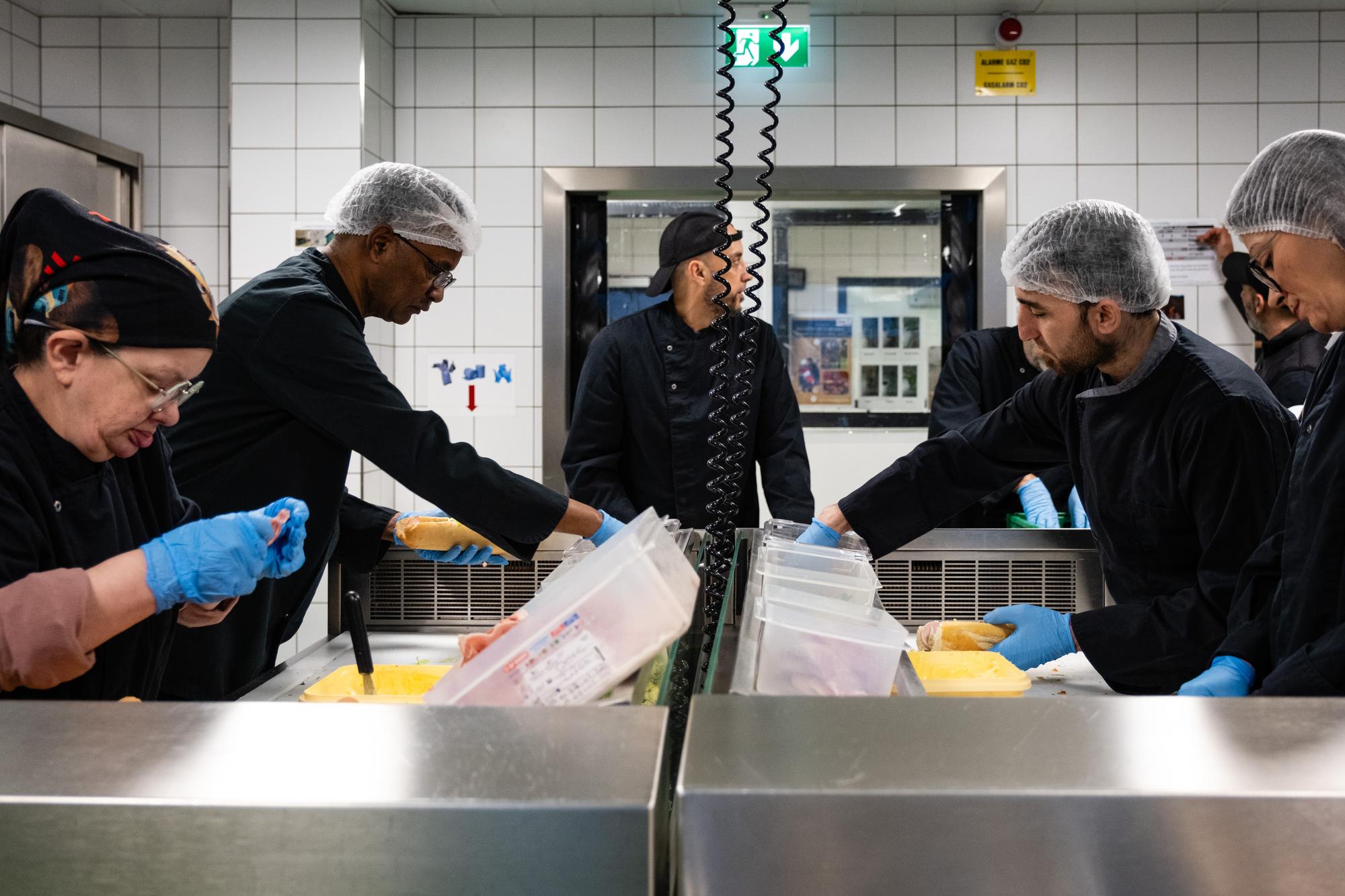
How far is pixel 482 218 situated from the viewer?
4.30 meters

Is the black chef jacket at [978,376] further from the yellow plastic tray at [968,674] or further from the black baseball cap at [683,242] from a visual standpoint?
the yellow plastic tray at [968,674]

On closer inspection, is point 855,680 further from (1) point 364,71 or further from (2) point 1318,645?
(1) point 364,71

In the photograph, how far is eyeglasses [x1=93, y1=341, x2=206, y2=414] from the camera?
1170 mm

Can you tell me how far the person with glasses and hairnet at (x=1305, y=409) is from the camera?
1389mm

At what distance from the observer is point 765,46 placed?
420cm

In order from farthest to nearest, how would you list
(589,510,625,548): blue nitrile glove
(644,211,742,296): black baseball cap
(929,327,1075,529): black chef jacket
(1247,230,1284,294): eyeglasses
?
1. (929,327,1075,529): black chef jacket
2. (644,211,742,296): black baseball cap
3. (589,510,625,548): blue nitrile glove
4. (1247,230,1284,294): eyeglasses

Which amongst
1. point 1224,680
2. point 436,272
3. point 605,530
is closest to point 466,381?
point 436,272

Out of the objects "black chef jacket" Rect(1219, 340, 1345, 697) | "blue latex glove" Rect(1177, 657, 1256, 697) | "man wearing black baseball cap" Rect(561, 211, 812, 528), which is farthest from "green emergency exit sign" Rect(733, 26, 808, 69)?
"blue latex glove" Rect(1177, 657, 1256, 697)

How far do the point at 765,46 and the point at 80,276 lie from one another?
356 cm

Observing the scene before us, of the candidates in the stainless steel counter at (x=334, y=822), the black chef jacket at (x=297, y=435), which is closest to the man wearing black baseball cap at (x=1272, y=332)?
the black chef jacket at (x=297, y=435)

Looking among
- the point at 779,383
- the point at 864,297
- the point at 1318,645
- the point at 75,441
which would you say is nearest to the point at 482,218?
the point at 864,297

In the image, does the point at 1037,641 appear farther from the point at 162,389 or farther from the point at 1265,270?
the point at 162,389

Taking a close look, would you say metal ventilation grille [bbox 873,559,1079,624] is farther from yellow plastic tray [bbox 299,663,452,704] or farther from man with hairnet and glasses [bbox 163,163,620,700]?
yellow plastic tray [bbox 299,663,452,704]

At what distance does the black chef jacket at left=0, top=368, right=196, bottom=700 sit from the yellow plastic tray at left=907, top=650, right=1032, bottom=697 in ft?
3.54
